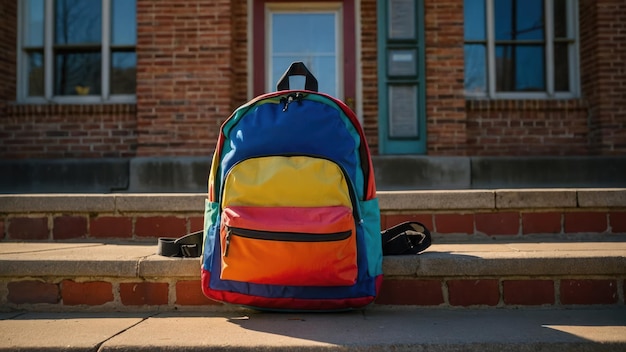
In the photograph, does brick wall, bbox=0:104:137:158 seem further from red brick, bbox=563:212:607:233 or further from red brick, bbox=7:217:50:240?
red brick, bbox=563:212:607:233

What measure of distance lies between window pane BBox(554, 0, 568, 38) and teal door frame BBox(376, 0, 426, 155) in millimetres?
1776

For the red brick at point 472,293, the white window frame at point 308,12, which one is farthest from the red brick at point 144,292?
the white window frame at point 308,12

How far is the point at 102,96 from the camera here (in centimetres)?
581

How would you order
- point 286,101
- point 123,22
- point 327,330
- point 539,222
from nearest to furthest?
point 327,330, point 286,101, point 539,222, point 123,22

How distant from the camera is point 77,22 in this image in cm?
592

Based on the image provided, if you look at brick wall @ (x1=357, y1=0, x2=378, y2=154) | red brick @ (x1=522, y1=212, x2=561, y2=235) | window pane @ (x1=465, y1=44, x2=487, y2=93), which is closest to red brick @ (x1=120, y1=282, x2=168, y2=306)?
red brick @ (x1=522, y1=212, x2=561, y2=235)

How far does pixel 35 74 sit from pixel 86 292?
4759 millimetres

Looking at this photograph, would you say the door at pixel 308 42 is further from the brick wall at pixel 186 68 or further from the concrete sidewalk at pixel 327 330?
the concrete sidewalk at pixel 327 330

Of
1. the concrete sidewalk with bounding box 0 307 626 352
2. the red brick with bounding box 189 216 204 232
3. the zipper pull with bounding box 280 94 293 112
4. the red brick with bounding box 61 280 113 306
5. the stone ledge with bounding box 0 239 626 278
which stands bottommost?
the concrete sidewalk with bounding box 0 307 626 352

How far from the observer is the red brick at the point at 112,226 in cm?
289

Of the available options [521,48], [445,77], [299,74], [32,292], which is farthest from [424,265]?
[521,48]

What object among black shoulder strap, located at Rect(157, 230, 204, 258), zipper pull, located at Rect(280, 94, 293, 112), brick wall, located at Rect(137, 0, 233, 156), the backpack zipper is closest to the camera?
the backpack zipper

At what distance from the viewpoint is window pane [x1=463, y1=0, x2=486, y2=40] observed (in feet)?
19.2

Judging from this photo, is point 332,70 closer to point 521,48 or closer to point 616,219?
point 521,48
